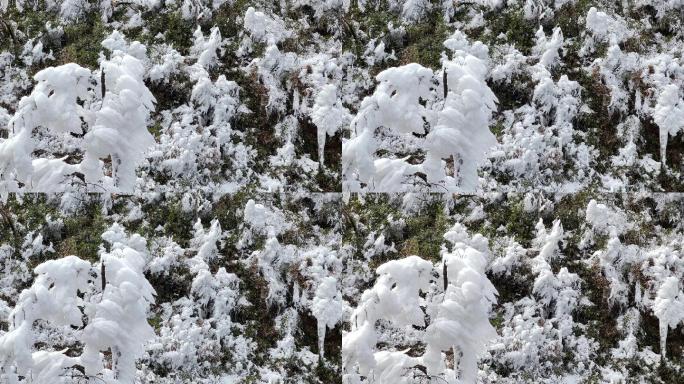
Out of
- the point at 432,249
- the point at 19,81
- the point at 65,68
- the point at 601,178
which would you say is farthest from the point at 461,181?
the point at 19,81

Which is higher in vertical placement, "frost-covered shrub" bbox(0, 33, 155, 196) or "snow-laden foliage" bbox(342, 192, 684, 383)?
"frost-covered shrub" bbox(0, 33, 155, 196)

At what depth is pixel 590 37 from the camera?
17.2 ft

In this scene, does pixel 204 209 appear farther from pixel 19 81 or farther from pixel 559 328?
pixel 559 328

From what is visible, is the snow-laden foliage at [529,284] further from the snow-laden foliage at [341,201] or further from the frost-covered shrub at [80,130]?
the frost-covered shrub at [80,130]

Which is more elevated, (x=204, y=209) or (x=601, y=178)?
(x=601, y=178)

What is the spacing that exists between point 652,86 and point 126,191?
3.20m

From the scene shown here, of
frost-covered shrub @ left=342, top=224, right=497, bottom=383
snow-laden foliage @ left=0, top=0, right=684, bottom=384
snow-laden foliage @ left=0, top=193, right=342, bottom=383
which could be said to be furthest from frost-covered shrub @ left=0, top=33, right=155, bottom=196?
frost-covered shrub @ left=342, top=224, right=497, bottom=383

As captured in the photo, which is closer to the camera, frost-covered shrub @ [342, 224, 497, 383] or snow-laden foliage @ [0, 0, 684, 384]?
frost-covered shrub @ [342, 224, 497, 383]

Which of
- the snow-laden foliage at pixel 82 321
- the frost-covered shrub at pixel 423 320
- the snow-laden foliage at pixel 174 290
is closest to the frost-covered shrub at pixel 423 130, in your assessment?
the snow-laden foliage at pixel 174 290

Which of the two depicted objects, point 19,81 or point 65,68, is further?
point 19,81

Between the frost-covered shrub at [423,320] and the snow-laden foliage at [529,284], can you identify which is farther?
the snow-laden foliage at [529,284]

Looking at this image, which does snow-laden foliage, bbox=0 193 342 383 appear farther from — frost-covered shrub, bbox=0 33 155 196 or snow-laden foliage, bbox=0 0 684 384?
frost-covered shrub, bbox=0 33 155 196

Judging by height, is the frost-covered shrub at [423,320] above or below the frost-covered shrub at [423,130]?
below

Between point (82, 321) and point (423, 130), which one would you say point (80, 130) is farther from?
point (423, 130)
